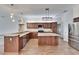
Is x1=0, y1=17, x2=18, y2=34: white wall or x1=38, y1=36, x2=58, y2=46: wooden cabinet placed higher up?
x1=0, y1=17, x2=18, y2=34: white wall

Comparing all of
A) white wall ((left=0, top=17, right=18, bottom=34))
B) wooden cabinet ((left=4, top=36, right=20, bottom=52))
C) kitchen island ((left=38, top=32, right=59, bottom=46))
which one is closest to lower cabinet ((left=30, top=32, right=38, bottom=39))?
white wall ((left=0, top=17, right=18, bottom=34))

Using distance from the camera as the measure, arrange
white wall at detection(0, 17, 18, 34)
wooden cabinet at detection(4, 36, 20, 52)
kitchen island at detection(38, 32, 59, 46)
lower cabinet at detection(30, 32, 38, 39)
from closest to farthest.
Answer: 1. wooden cabinet at detection(4, 36, 20, 52)
2. kitchen island at detection(38, 32, 59, 46)
3. white wall at detection(0, 17, 18, 34)
4. lower cabinet at detection(30, 32, 38, 39)

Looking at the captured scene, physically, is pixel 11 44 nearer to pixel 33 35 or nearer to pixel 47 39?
pixel 47 39

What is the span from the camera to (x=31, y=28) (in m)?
16.7

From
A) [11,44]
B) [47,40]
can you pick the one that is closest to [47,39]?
[47,40]

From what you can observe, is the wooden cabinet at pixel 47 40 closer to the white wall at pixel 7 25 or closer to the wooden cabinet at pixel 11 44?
the wooden cabinet at pixel 11 44

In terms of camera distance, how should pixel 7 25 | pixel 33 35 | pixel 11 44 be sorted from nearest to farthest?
pixel 11 44 < pixel 7 25 < pixel 33 35

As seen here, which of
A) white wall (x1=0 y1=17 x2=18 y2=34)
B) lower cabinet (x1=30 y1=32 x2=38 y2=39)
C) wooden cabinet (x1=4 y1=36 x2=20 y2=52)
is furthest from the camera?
lower cabinet (x1=30 y1=32 x2=38 y2=39)

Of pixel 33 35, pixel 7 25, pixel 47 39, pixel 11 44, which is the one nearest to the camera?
pixel 11 44

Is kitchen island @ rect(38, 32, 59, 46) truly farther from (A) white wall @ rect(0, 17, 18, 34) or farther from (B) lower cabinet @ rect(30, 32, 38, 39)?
(B) lower cabinet @ rect(30, 32, 38, 39)
